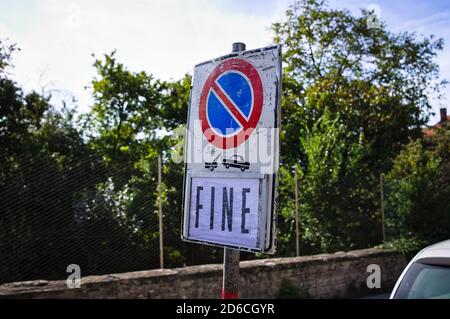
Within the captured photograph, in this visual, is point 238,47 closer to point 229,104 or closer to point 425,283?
point 229,104

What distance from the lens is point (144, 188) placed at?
846 cm

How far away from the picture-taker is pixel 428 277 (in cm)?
277

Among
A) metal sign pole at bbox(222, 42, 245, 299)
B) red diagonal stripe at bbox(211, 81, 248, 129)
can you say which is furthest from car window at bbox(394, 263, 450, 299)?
red diagonal stripe at bbox(211, 81, 248, 129)

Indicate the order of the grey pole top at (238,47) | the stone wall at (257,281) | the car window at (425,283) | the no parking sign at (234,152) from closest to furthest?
1. the no parking sign at (234,152)
2. the grey pole top at (238,47)
3. the car window at (425,283)
4. the stone wall at (257,281)

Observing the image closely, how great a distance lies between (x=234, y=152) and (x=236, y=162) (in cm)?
5

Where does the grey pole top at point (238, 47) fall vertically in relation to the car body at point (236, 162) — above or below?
above

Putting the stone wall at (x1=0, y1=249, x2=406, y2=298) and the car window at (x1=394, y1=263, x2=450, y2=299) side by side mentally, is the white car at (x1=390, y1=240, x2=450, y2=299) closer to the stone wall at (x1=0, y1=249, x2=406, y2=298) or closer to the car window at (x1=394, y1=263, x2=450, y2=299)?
the car window at (x1=394, y1=263, x2=450, y2=299)

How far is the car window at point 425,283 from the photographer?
268 cm

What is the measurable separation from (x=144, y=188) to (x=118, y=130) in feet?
53.5

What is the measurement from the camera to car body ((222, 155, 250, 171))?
2.29 meters

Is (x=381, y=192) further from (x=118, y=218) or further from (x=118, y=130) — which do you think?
(x=118, y=130)

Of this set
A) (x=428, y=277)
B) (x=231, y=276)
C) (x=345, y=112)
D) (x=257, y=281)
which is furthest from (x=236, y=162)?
(x=345, y=112)

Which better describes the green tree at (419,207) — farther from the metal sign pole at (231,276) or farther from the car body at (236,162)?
the car body at (236,162)

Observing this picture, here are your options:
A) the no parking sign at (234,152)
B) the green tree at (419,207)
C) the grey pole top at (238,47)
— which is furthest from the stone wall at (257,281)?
the grey pole top at (238,47)
